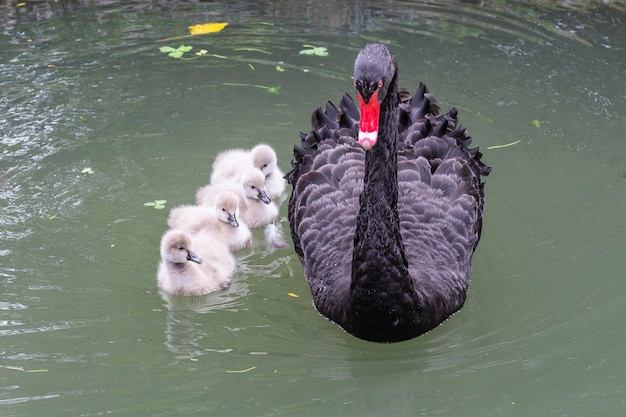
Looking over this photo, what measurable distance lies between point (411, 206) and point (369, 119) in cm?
107

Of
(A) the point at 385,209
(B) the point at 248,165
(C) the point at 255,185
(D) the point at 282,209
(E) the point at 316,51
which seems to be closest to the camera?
(A) the point at 385,209

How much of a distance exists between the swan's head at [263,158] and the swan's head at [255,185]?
138 mm

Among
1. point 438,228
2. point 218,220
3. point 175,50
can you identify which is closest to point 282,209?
point 218,220

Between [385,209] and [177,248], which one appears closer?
[385,209]

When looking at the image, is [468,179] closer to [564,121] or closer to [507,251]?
[507,251]

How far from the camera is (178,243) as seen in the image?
451 cm

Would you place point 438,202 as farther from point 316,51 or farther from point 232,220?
point 316,51

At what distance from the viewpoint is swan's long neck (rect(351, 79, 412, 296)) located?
383 centimetres

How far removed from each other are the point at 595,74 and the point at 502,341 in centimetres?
309

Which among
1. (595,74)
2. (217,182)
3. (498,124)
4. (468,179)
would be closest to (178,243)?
(217,182)

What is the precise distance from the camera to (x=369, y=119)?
3389 millimetres

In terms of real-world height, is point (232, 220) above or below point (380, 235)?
below

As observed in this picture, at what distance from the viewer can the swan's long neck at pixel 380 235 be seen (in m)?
3.83

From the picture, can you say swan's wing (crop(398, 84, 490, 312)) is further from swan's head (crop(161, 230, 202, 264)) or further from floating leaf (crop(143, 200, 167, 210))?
floating leaf (crop(143, 200, 167, 210))
